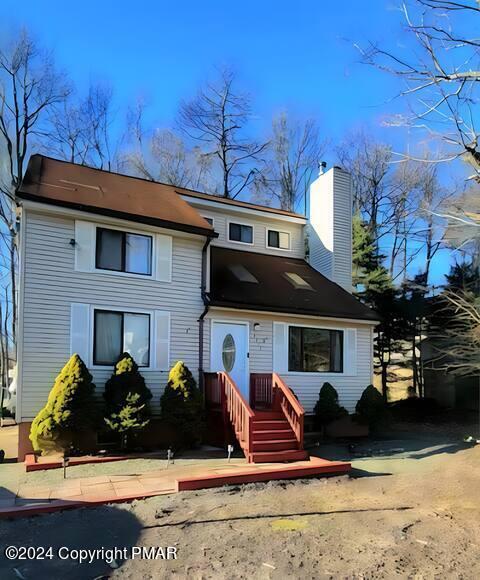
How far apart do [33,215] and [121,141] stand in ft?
56.5

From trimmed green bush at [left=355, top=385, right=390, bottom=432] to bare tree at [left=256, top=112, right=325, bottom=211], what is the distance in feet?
47.7

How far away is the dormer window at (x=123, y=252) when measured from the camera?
10367mm

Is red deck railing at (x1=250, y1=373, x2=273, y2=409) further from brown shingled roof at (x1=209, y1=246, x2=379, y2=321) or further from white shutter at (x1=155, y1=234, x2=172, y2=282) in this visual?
white shutter at (x1=155, y1=234, x2=172, y2=282)

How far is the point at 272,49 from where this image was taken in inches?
441

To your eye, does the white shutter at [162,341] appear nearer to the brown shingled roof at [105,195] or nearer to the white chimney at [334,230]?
the brown shingled roof at [105,195]

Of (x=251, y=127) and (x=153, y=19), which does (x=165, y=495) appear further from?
(x=251, y=127)

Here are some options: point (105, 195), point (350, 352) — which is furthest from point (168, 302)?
point (350, 352)

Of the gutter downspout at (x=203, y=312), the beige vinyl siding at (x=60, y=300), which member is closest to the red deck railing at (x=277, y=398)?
the gutter downspout at (x=203, y=312)

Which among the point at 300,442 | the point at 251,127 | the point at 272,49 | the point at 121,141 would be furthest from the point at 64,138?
→ the point at 300,442

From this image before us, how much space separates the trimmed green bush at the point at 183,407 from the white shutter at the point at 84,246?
9.38ft

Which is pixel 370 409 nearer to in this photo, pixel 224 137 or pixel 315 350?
pixel 315 350

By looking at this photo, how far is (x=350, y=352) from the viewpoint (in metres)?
13.3

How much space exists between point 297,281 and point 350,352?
2.56 m

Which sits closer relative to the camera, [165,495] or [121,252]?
[165,495]
